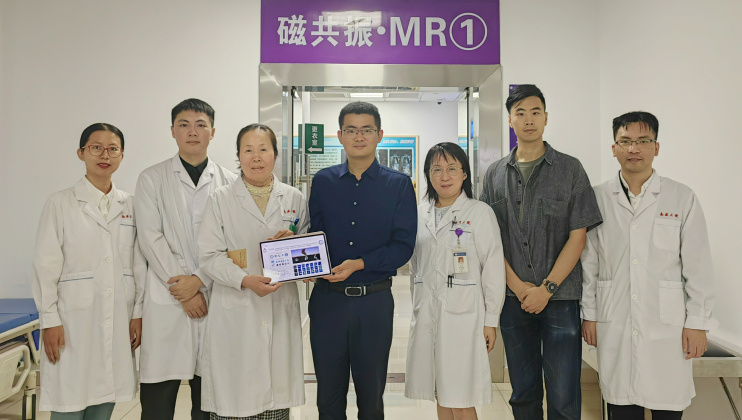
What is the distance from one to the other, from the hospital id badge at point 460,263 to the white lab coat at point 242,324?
2.57 feet

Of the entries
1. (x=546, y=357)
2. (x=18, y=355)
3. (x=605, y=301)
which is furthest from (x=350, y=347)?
(x=18, y=355)

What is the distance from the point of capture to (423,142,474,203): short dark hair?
2137 millimetres

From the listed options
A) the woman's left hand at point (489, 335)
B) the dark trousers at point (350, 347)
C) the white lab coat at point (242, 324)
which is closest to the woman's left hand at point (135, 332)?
the white lab coat at point (242, 324)

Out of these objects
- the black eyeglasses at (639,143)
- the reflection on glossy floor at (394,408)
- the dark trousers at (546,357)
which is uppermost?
the black eyeglasses at (639,143)

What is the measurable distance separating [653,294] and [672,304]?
0.26 ft

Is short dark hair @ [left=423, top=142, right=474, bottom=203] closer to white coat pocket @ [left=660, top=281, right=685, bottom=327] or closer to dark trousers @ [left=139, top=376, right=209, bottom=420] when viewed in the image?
white coat pocket @ [left=660, top=281, right=685, bottom=327]

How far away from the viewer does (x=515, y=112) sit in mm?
2217

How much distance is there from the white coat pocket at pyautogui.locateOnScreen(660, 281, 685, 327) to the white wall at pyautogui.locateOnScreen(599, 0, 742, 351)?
61cm

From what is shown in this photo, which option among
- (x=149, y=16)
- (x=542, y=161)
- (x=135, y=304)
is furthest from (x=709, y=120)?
(x=149, y=16)

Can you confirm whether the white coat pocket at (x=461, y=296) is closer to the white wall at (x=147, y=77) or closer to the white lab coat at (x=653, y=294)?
the white lab coat at (x=653, y=294)

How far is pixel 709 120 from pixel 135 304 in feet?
10.1

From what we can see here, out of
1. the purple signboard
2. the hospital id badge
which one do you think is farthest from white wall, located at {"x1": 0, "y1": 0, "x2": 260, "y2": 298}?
the hospital id badge

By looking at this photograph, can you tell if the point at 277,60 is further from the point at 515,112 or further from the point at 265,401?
the point at 265,401

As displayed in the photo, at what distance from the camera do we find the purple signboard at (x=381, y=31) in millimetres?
3594
